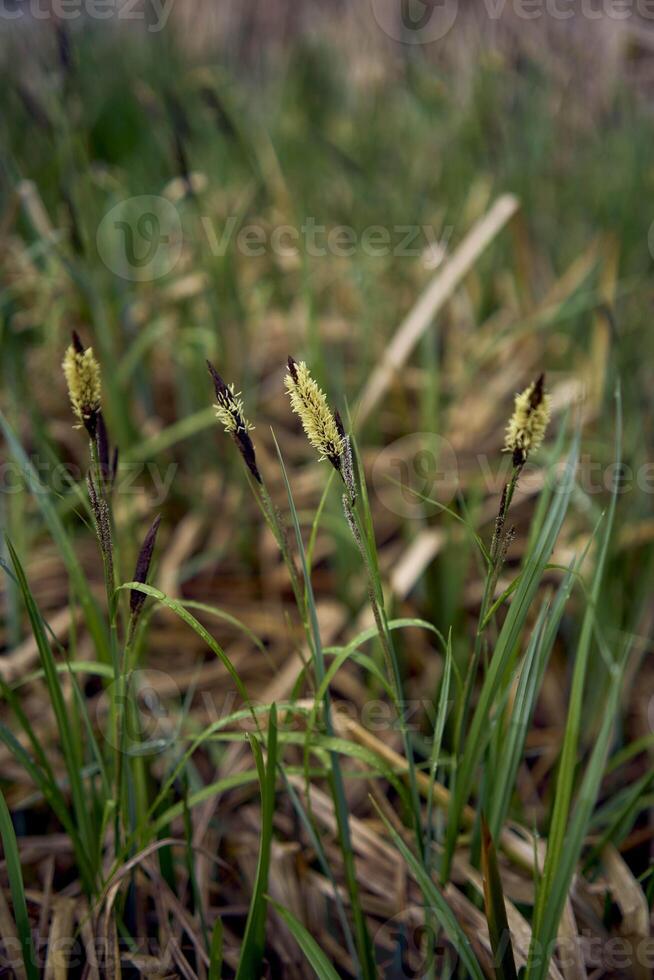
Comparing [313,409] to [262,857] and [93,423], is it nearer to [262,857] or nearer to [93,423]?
[93,423]

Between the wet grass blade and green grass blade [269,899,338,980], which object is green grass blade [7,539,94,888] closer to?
green grass blade [269,899,338,980]

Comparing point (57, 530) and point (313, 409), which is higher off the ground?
point (313, 409)

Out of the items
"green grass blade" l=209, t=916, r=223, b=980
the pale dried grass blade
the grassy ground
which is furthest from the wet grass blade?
the pale dried grass blade

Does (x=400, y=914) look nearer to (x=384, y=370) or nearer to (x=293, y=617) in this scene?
(x=293, y=617)

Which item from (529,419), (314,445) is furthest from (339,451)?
(529,419)

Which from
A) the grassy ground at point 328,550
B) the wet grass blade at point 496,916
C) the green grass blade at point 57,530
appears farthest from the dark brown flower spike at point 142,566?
the wet grass blade at point 496,916

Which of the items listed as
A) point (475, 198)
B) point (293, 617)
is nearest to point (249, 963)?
point (293, 617)
